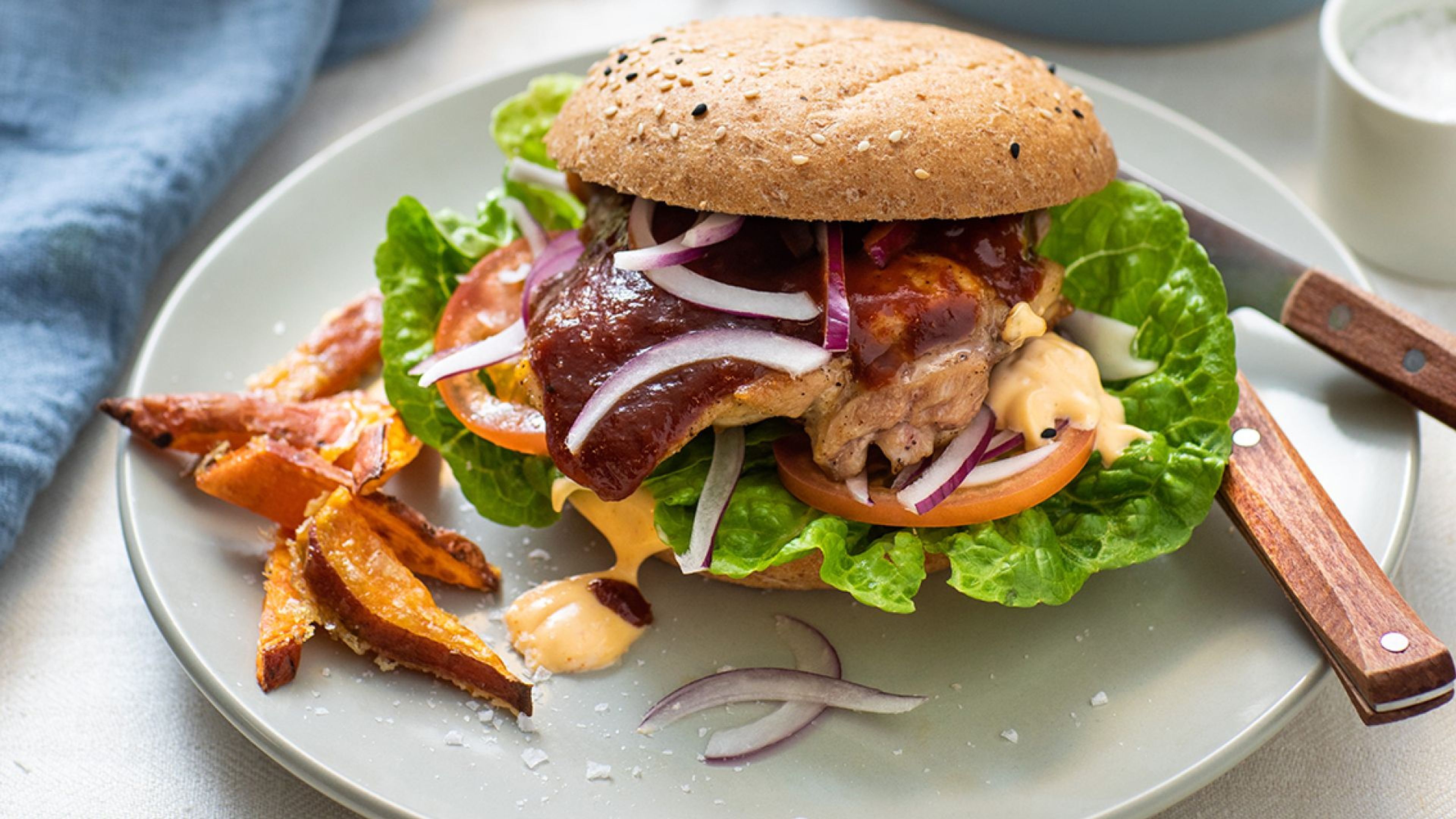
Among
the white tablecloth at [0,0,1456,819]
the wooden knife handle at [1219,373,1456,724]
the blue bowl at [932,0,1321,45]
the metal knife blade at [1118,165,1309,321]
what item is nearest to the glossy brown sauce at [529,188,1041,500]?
the wooden knife handle at [1219,373,1456,724]

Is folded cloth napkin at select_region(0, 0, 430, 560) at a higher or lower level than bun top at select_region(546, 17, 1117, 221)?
lower

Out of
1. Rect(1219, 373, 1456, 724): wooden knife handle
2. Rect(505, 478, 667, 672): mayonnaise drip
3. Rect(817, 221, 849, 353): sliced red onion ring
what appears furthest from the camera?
Rect(505, 478, 667, 672): mayonnaise drip

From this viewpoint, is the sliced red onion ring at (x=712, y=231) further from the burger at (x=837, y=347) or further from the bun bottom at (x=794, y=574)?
the bun bottom at (x=794, y=574)

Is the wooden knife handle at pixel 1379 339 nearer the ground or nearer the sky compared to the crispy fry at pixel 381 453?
nearer the ground

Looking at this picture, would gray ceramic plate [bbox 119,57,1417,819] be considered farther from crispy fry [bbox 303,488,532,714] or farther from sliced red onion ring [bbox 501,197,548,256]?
sliced red onion ring [bbox 501,197,548,256]

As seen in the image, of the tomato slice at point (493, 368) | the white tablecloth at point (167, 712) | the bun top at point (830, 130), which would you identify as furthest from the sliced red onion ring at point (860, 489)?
the white tablecloth at point (167, 712)

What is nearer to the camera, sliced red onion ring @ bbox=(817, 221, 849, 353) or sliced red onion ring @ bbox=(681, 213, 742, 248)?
sliced red onion ring @ bbox=(817, 221, 849, 353)

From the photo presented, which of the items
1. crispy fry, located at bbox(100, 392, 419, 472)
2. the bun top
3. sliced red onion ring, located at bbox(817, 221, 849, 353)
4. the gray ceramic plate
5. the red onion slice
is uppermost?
the bun top
